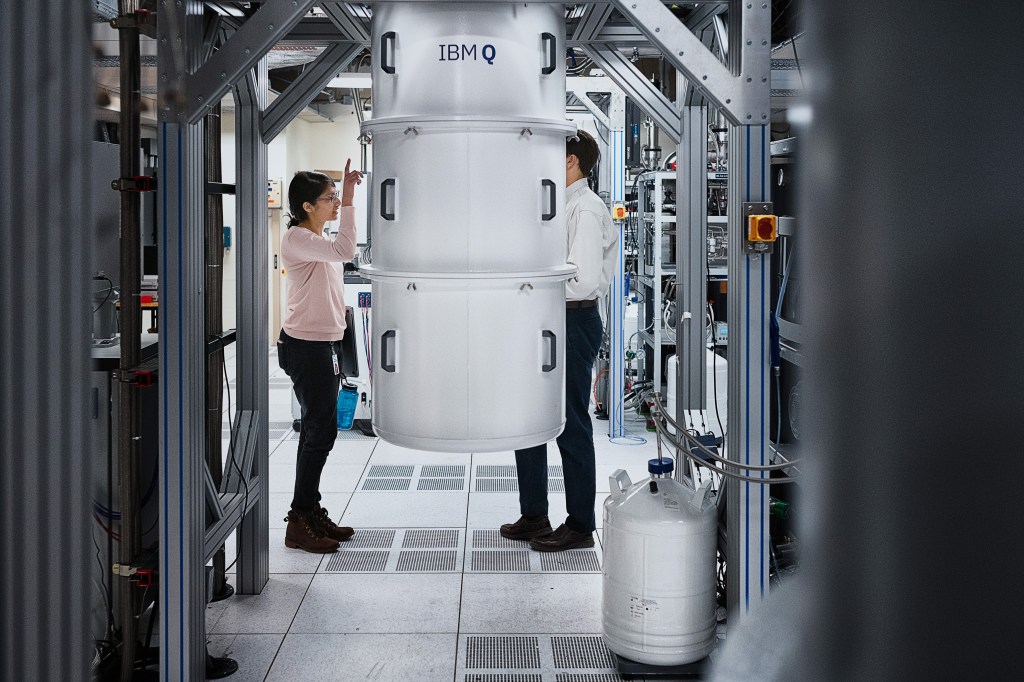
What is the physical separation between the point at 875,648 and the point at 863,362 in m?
0.09

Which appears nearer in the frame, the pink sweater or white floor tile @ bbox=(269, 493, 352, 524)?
the pink sweater

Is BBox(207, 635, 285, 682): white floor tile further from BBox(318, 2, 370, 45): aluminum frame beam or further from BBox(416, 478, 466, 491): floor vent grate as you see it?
BBox(318, 2, 370, 45): aluminum frame beam

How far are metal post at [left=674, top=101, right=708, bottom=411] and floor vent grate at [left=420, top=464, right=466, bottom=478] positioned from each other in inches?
102

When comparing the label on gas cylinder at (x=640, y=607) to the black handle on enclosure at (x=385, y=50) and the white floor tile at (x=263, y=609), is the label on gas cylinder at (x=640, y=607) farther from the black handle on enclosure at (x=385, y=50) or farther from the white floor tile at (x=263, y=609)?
the black handle on enclosure at (x=385, y=50)

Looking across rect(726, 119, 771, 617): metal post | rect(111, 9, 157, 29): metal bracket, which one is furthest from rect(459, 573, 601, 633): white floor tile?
rect(111, 9, 157, 29): metal bracket

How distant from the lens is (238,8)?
3.86m

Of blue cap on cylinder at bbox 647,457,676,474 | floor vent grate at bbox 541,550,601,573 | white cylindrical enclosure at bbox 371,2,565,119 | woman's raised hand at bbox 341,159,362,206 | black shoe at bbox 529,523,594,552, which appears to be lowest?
floor vent grate at bbox 541,550,601,573

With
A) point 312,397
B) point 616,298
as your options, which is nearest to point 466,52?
point 312,397

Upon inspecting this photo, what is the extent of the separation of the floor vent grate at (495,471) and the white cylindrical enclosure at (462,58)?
4128mm

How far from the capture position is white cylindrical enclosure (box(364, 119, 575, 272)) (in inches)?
111

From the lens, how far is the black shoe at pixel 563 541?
5.14 m

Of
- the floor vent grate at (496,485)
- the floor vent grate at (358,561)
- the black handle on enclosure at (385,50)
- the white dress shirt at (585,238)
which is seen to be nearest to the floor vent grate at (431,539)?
the floor vent grate at (358,561)

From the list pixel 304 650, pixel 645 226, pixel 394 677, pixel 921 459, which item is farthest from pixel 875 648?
pixel 645 226

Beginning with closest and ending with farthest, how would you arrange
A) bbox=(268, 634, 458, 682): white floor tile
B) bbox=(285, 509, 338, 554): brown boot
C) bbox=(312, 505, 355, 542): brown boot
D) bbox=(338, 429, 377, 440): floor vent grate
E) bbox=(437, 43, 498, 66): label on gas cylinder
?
bbox=(437, 43, 498, 66): label on gas cylinder < bbox=(268, 634, 458, 682): white floor tile < bbox=(285, 509, 338, 554): brown boot < bbox=(312, 505, 355, 542): brown boot < bbox=(338, 429, 377, 440): floor vent grate
